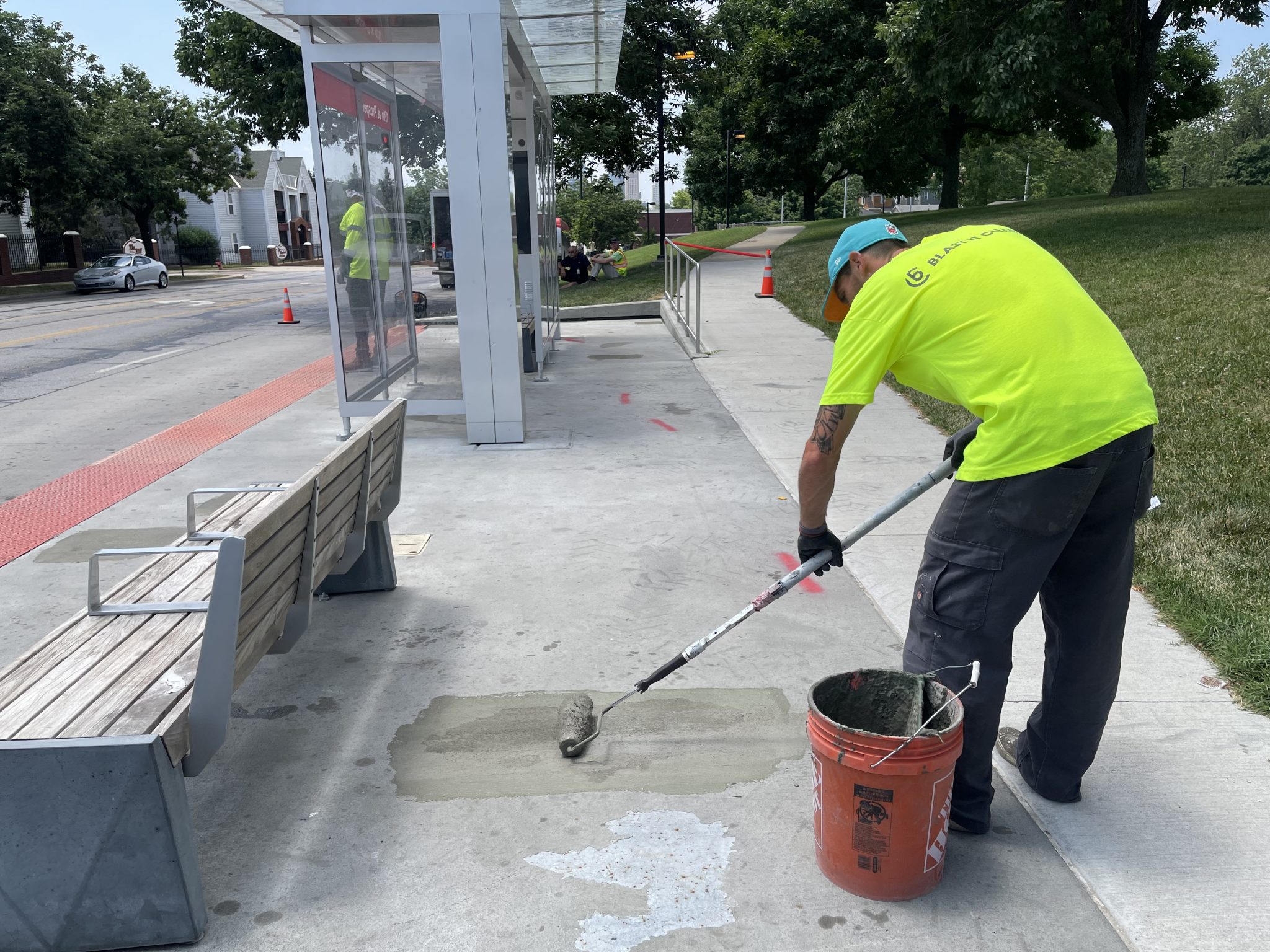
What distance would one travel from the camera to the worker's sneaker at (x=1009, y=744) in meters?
3.25

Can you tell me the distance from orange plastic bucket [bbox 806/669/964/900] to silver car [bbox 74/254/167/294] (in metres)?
34.0

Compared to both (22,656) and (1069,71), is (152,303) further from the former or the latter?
(22,656)

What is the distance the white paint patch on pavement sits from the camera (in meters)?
2.53

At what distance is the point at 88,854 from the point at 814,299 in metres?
14.8

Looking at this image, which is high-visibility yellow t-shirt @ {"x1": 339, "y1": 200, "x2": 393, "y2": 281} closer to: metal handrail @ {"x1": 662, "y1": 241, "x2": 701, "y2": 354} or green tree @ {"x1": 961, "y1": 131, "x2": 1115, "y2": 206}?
metal handrail @ {"x1": 662, "y1": 241, "x2": 701, "y2": 354}

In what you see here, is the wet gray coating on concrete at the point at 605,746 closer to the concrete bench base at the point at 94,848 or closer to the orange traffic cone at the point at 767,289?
the concrete bench base at the point at 94,848

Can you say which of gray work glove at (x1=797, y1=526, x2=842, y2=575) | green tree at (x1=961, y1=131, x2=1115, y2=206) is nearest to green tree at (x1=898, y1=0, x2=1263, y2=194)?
gray work glove at (x1=797, y1=526, x2=842, y2=575)

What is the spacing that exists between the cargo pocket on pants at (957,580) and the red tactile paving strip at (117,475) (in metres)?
4.88

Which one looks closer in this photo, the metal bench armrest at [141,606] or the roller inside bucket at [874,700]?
the roller inside bucket at [874,700]

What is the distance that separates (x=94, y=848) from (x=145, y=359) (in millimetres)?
13091

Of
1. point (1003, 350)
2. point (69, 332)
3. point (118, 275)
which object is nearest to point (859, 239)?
point (1003, 350)

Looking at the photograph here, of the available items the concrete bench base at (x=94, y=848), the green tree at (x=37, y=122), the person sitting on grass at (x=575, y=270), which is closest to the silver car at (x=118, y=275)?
the green tree at (x=37, y=122)

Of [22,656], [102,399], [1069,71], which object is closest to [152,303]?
[102,399]

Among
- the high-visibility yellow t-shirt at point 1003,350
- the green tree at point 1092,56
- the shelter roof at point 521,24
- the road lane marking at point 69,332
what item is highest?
the green tree at point 1092,56
